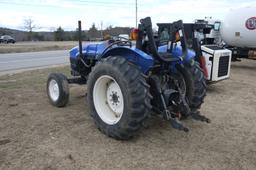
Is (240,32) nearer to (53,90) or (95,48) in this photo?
(95,48)

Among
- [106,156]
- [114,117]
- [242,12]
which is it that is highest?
[242,12]

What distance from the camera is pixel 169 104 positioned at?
4414 mm

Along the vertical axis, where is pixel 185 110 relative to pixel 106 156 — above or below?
above

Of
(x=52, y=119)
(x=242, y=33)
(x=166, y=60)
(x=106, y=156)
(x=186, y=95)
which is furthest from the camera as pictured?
(x=242, y=33)

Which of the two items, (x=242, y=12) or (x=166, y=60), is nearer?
(x=166, y=60)

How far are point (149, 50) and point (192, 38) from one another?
3.68m

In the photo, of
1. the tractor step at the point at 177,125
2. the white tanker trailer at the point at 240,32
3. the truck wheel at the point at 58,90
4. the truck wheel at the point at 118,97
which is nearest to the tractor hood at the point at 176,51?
the truck wheel at the point at 118,97

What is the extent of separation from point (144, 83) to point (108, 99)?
0.91 meters

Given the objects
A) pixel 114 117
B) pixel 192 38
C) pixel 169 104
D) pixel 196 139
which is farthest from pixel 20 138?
pixel 192 38

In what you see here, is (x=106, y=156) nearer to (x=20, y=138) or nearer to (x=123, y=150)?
(x=123, y=150)

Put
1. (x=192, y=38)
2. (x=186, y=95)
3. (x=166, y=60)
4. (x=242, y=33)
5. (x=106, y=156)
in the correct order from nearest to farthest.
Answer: (x=106, y=156), (x=166, y=60), (x=186, y=95), (x=192, y=38), (x=242, y=33)

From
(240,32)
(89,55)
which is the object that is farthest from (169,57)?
(240,32)

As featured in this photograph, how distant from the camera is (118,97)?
4.40 meters

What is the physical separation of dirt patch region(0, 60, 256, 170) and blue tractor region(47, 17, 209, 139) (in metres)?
0.31
